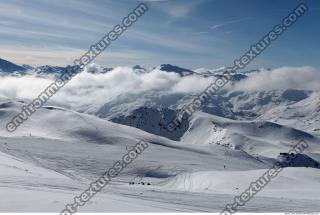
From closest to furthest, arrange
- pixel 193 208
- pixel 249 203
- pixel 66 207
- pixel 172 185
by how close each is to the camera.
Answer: pixel 66 207
pixel 193 208
pixel 249 203
pixel 172 185

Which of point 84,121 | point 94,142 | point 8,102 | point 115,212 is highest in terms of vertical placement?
point 8,102

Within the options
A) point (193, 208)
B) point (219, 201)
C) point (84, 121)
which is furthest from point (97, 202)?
point (84, 121)

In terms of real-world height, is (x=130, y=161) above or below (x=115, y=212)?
above

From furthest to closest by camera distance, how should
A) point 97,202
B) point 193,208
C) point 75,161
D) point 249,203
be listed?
1. point 75,161
2. point 249,203
3. point 193,208
4. point 97,202

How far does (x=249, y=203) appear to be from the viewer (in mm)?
28734

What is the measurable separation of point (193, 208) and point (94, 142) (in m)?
101

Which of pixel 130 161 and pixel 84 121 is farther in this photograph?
pixel 84 121

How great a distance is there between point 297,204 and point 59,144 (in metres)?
83.3

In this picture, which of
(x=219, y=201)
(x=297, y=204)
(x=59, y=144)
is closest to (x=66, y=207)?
(x=219, y=201)

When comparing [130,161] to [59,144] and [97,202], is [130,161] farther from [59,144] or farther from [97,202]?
[97,202]

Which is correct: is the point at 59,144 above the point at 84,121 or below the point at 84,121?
below

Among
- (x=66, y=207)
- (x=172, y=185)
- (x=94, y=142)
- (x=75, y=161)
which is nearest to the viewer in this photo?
(x=66, y=207)

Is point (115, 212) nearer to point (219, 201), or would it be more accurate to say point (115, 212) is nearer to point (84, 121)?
point (219, 201)

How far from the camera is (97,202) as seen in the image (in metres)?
20.7
